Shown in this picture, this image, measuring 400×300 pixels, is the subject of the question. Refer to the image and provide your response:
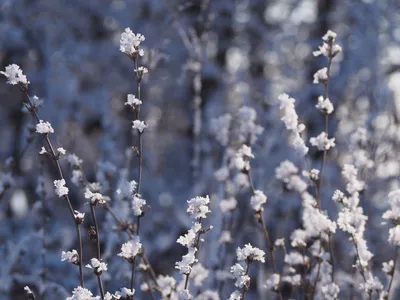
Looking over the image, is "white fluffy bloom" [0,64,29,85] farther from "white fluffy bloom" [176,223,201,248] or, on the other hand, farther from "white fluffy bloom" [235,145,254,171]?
"white fluffy bloom" [235,145,254,171]

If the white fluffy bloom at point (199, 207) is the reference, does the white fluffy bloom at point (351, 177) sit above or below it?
above

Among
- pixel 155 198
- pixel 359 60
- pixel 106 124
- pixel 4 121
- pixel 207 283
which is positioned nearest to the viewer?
pixel 207 283

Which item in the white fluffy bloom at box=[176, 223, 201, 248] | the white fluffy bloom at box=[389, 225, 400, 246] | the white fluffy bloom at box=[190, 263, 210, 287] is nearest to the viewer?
the white fluffy bloom at box=[176, 223, 201, 248]

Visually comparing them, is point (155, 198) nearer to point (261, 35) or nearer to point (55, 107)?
point (55, 107)

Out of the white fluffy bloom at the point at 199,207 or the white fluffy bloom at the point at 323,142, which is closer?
the white fluffy bloom at the point at 199,207

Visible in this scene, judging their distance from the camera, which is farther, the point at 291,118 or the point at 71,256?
the point at 291,118

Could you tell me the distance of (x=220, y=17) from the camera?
229 inches

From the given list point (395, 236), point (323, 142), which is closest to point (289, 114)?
point (323, 142)

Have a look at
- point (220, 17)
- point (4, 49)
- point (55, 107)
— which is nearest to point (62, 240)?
point (55, 107)

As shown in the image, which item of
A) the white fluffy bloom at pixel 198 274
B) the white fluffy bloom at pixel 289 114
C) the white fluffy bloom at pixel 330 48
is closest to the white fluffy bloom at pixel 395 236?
the white fluffy bloom at pixel 289 114

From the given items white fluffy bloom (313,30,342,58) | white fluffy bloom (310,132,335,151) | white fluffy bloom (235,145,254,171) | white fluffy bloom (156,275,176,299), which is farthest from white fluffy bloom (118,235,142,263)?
white fluffy bloom (313,30,342,58)

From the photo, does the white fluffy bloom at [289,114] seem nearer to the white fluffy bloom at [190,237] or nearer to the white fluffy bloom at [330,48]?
the white fluffy bloom at [330,48]

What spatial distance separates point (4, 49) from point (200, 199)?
4.78 metres

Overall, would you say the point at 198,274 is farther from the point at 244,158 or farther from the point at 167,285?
the point at 244,158
